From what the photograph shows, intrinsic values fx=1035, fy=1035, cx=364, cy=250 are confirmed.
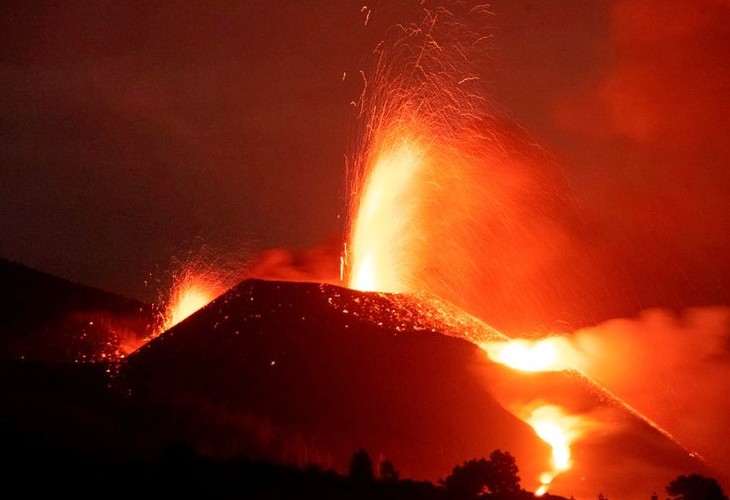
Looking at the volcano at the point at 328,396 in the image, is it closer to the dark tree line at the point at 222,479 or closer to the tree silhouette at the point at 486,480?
the dark tree line at the point at 222,479

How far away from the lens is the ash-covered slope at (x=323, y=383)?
23.0 metres

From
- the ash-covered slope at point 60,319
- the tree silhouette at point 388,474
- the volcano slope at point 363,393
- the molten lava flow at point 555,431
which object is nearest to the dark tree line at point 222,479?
the tree silhouette at point 388,474

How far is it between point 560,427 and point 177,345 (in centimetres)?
1119

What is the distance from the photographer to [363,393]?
25.5 metres

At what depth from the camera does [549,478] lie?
22.4 m

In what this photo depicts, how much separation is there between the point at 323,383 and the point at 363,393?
1177 mm

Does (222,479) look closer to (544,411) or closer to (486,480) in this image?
(486,480)

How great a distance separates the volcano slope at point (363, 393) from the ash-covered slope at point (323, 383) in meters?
0.05

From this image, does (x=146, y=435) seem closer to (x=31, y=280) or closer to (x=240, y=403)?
(x=240, y=403)

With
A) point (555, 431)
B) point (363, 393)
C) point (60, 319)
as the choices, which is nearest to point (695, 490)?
point (555, 431)

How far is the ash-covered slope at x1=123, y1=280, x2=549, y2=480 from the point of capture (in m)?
23.0

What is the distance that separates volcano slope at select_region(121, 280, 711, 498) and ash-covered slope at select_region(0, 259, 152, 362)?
549 centimetres

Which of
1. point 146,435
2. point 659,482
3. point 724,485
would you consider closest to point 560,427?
point 659,482

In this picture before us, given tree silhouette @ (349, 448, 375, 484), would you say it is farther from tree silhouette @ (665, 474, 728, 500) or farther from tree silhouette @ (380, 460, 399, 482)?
tree silhouette @ (665, 474, 728, 500)
